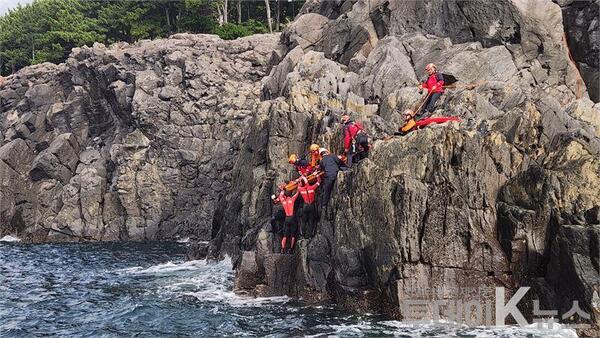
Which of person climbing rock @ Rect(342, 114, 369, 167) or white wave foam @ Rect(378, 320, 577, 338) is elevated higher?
person climbing rock @ Rect(342, 114, 369, 167)

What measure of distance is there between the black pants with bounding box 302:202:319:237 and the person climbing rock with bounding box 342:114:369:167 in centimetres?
262

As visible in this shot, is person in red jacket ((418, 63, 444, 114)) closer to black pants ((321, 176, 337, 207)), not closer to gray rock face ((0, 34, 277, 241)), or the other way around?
black pants ((321, 176, 337, 207))

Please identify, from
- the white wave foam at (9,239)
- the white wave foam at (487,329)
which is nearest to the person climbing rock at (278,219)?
the white wave foam at (487,329)

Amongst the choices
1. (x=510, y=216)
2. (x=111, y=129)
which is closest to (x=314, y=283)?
(x=510, y=216)

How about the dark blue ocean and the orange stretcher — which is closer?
the dark blue ocean

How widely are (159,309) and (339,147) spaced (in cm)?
1147

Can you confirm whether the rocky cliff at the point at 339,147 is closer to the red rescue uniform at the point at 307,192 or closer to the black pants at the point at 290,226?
the black pants at the point at 290,226

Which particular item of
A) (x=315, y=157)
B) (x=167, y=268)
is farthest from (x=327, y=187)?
(x=167, y=268)

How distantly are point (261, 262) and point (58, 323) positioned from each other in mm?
8727

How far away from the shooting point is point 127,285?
30.6m

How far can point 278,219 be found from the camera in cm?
2828

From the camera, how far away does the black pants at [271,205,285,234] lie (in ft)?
92.4

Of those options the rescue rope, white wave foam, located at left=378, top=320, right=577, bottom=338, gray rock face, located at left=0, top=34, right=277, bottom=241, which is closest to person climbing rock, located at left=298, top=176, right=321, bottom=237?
white wave foam, located at left=378, top=320, right=577, bottom=338

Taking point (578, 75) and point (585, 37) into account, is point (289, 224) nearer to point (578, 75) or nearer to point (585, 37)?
point (578, 75)
